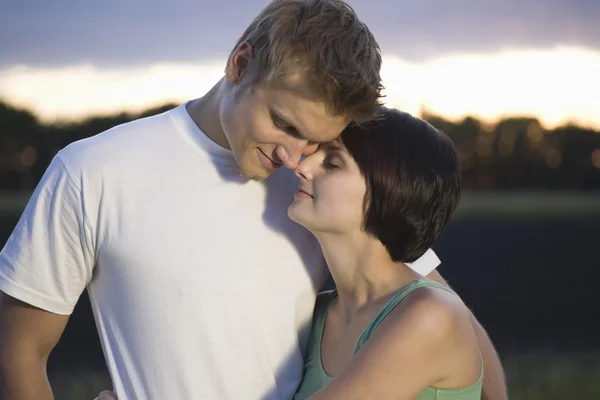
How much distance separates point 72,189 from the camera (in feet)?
5.47

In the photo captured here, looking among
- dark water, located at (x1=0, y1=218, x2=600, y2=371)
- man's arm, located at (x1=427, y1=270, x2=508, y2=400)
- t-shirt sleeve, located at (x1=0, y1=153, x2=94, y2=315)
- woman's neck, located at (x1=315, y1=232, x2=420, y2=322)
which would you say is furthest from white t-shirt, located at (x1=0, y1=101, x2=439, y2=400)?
dark water, located at (x1=0, y1=218, x2=600, y2=371)

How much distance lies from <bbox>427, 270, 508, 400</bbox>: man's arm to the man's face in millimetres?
530

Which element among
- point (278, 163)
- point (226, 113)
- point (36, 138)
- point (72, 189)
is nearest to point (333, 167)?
point (278, 163)

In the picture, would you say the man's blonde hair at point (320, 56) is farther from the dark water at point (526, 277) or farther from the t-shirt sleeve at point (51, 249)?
the dark water at point (526, 277)

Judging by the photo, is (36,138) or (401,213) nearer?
(401,213)

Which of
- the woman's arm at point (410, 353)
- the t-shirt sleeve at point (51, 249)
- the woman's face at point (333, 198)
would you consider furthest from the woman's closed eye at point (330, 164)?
the t-shirt sleeve at point (51, 249)

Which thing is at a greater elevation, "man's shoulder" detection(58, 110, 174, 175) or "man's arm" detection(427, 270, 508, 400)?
"man's shoulder" detection(58, 110, 174, 175)

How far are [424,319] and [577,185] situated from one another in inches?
277

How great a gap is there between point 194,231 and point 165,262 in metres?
0.10

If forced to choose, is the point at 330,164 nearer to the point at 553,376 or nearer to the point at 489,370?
the point at 489,370

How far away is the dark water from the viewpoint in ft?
25.7

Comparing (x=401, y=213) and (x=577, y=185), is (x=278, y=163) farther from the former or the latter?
(x=577, y=185)

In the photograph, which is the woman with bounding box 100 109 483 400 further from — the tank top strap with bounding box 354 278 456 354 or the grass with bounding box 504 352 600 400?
the grass with bounding box 504 352 600 400

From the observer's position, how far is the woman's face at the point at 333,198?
5.77 feet
